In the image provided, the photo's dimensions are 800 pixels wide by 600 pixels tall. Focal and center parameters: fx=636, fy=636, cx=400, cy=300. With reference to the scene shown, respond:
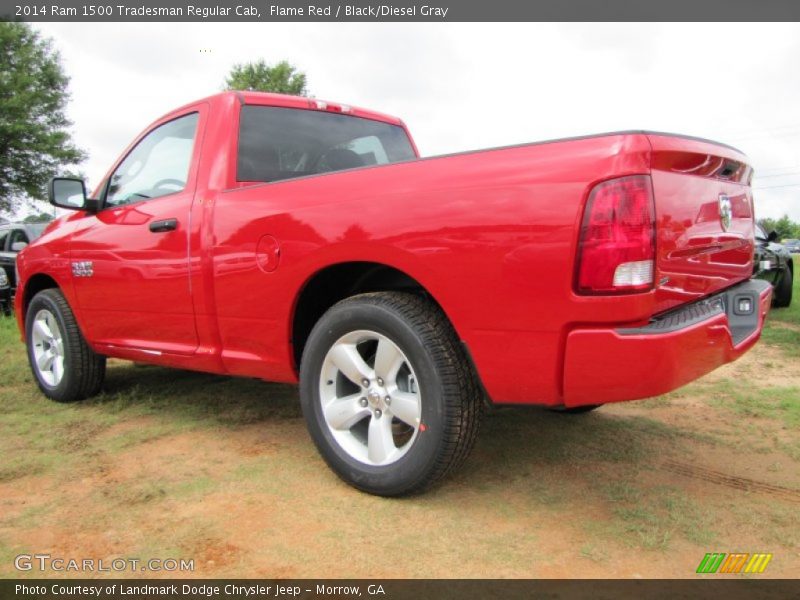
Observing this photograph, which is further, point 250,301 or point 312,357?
point 250,301

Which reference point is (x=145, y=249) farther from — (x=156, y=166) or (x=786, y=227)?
(x=786, y=227)

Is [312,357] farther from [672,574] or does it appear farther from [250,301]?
[672,574]

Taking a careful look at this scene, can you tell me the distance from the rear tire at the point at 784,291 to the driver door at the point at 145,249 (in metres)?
8.36

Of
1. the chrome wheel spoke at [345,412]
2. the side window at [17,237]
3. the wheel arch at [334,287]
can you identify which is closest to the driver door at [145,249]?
the wheel arch at [334,287]

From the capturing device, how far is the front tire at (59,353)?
162 inches

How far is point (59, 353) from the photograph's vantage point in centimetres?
426

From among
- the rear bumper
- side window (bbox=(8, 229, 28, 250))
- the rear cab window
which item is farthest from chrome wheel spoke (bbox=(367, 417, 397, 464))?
side window (bbox=(8, 229, 28, 250))

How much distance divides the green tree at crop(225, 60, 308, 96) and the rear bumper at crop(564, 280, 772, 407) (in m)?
29.3

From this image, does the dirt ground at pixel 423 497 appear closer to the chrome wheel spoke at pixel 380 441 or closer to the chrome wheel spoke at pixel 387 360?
the chrome wheel spoke at pixel 380 441

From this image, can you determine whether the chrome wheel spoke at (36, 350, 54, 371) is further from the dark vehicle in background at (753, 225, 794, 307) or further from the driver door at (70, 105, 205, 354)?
the dark vehicle in background at (753, 225, 794, 307)

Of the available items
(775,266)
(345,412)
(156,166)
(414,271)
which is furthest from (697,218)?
(775,266)
